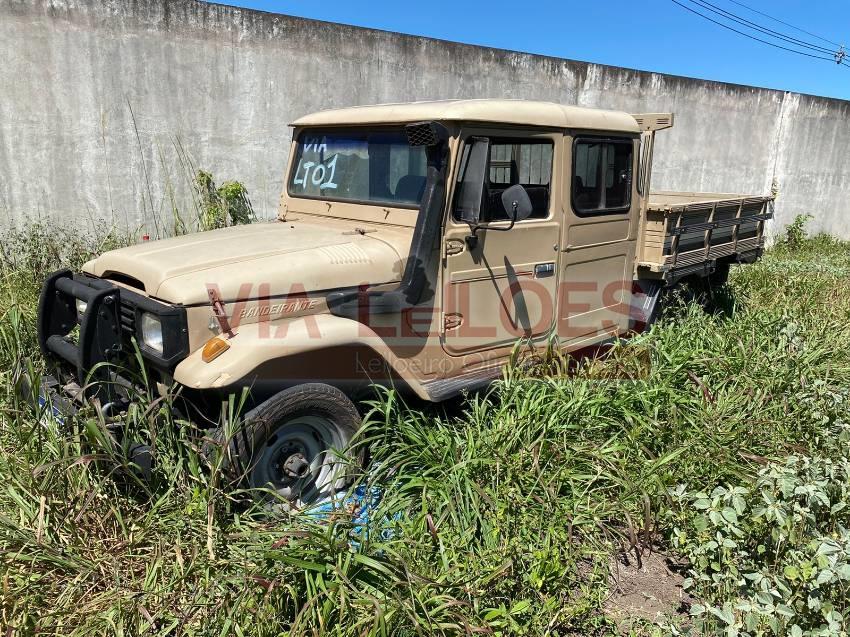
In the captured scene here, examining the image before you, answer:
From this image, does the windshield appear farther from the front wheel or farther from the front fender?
the front wheel

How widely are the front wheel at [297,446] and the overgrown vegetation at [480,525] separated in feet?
0.46

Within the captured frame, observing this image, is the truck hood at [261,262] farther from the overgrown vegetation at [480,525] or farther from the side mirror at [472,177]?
the overgrown vegetation at [480,525]

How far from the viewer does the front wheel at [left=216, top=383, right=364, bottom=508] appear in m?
2.75

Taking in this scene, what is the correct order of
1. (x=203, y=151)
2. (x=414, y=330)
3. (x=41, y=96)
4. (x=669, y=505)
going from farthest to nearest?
(x=203, y=151)
(x=41, y=96)
(x=414, y=330)
(x=669, y=505)

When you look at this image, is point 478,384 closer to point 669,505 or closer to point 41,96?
point 669,505

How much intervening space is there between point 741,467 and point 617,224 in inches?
76.0

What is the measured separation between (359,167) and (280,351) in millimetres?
1405

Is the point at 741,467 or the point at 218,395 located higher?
the point at 218,395

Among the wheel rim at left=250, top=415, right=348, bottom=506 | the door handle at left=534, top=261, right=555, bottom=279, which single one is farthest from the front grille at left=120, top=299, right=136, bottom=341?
the door handle at left=534, top=261, right=555, bottom=279

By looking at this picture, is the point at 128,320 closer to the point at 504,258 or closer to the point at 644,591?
the point at 504,258

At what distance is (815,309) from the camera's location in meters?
5.99

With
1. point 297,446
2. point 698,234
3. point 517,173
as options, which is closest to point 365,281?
point 297,446

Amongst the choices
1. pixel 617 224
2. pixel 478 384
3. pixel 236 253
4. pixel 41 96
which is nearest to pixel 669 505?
pixel 478 384

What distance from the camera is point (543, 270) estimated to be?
392 cm
